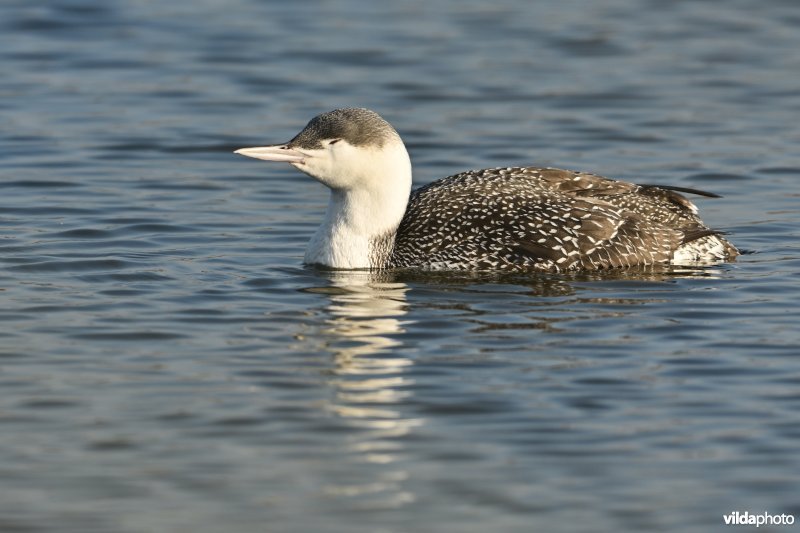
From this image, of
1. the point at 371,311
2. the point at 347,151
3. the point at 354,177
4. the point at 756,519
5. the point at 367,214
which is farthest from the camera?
the point at 367,214

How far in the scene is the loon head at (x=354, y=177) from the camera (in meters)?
9.38

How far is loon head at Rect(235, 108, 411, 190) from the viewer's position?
9352 mm

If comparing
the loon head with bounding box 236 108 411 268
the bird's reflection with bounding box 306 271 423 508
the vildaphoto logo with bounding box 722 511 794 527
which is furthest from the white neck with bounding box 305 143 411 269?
the vildaphoto logo with bounding box 722 511 794 527

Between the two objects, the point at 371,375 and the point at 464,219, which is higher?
the point at 464,219

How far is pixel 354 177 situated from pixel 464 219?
676 millimetres

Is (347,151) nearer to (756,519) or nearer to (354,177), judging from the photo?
(354,177)

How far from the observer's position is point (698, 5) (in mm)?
18562

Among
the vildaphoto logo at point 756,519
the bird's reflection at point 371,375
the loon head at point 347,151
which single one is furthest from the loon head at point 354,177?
the vildaphoto logo at point 756,519

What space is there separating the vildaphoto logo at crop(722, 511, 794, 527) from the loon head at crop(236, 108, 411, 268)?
3951 millimetres

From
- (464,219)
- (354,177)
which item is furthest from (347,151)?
(464,219)

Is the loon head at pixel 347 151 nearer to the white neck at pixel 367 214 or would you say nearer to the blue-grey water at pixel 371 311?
the white neck at pixel 367 214

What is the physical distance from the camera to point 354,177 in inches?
377

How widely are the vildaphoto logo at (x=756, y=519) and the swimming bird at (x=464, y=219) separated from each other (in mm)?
3624

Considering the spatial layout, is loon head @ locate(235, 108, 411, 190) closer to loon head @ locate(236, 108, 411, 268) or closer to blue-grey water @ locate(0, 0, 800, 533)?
loon head @ locate(236, 108, 411, 268)
